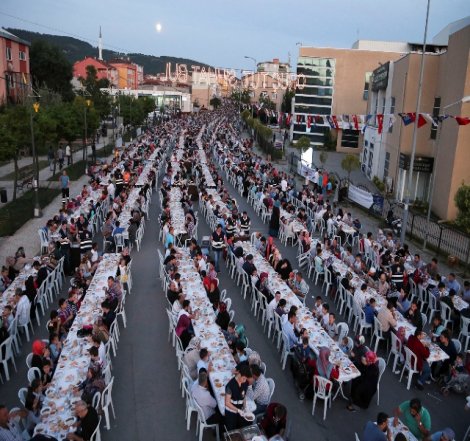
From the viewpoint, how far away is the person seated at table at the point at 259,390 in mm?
6883

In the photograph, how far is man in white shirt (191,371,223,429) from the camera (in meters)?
6.58

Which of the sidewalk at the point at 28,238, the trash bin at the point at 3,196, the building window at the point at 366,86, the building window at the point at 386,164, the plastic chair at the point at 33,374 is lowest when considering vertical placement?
the sidewalk at the point at 28,238

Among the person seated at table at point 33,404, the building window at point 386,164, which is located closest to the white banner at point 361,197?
the building window at point 386,164

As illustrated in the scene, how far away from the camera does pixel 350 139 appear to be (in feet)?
164

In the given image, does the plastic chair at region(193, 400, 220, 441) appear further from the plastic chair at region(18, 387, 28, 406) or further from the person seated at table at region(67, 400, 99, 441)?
the plastic chair at region(18, 387, 28, 406)

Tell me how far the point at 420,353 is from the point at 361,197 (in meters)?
15.1

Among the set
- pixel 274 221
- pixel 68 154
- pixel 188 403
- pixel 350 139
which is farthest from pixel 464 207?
pixel 350 139

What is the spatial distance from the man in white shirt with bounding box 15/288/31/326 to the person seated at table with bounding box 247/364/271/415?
15.7ft

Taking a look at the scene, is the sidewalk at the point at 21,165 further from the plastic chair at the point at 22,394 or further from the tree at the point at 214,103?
the tree at the point at 214,103

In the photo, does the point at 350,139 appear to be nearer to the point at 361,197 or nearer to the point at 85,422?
the point at 361,197

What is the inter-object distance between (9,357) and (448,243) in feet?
46.9

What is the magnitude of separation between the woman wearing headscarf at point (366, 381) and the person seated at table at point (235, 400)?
2.22m

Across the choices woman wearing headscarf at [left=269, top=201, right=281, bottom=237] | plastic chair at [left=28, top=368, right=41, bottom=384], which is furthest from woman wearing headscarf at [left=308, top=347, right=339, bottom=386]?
woman wearing headscarf at [left=269, top=201, right=281, bottom=237]

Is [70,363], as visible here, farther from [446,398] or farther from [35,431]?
[446,398]
